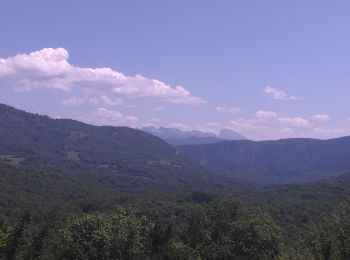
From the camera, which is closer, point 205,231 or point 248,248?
point 248,248

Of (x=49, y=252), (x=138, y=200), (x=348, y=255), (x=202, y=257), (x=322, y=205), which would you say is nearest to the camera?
(x=348, y=255)

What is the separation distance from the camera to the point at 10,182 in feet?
625

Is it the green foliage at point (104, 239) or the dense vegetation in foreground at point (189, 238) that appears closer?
the dense vegetation in foreground at point (189, 238)

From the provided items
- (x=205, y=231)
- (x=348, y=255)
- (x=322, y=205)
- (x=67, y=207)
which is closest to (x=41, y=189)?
(x=67, y=207)

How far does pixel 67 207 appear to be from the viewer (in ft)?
534

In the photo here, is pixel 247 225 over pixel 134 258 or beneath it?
over

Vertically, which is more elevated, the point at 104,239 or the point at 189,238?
the point at 104,239

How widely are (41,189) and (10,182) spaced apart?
12170 mm

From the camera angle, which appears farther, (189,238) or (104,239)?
(189,238)

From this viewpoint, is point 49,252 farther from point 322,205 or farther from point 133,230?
point 322,205

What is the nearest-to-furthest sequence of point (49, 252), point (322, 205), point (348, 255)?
point (348, 255)
point (49, 252)
point (322, 205)

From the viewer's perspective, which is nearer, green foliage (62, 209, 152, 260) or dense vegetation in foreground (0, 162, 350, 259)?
dense vegetation in foreground (0, 162, 350, 259)

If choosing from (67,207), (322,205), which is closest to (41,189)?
(67,207)

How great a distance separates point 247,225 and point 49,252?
34.8 m
